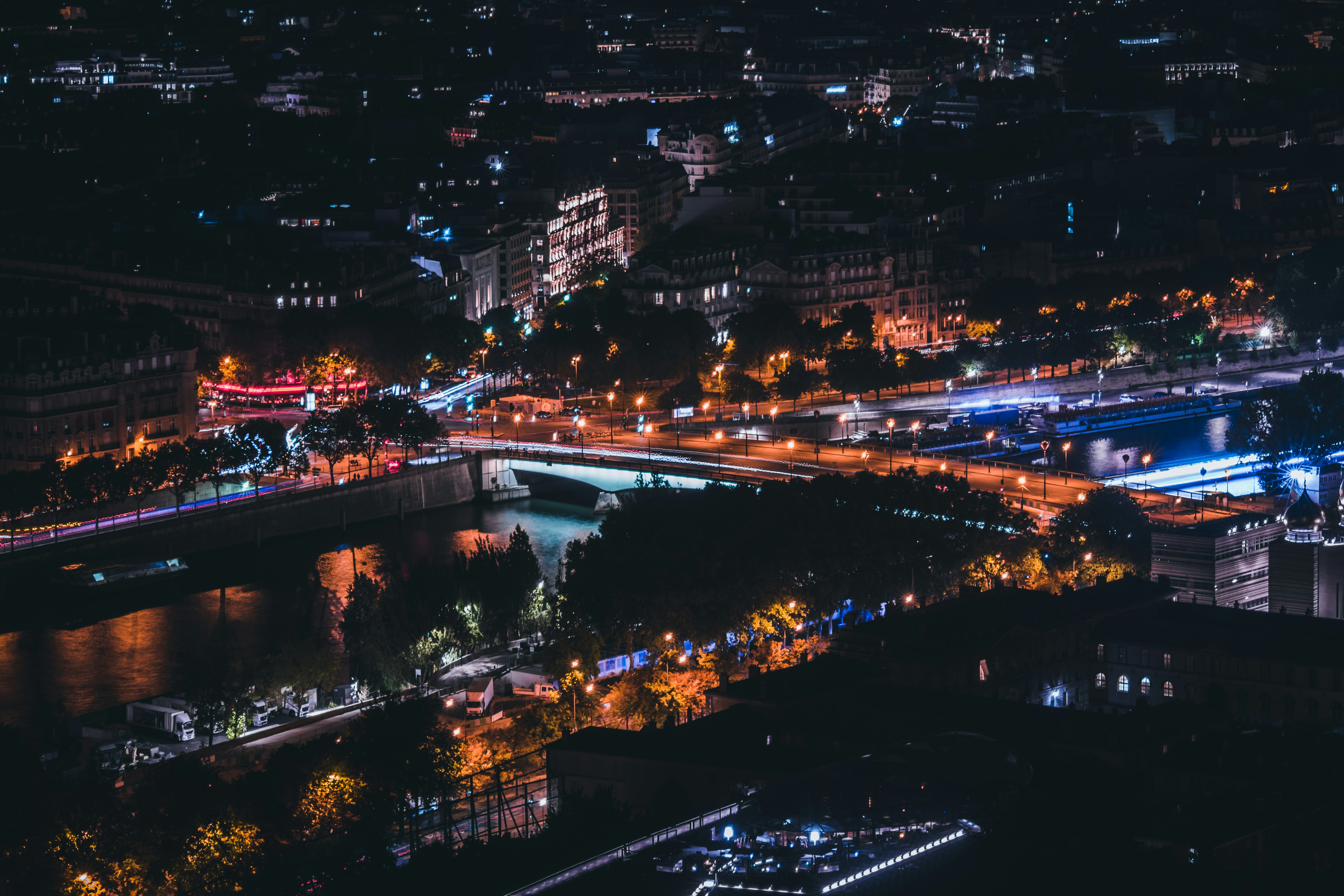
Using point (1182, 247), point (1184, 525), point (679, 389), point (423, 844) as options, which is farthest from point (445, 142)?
point (423, 844)

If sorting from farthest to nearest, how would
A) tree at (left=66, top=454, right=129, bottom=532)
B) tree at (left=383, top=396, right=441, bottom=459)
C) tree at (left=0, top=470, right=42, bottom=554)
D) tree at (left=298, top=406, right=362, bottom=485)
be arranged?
tree at (left=383, top=396, right=441, bottom=459) → tree at (left=298, top=406, right=362, bottom=485) → tree at (left=66, top=454, right=129, bottom=532) → tree at (left=0, top=470, right=42, bottom=554)

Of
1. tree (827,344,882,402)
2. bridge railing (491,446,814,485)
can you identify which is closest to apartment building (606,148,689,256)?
tree (827,344,882,402)

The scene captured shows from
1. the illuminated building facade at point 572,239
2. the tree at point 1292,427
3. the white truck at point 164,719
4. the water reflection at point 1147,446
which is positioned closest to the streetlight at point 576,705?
the white truck at point 164,719

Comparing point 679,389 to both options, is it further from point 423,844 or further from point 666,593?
point 423,844

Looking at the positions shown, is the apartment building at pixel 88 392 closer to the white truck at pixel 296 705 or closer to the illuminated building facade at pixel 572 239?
the white truck at pixel 296 705

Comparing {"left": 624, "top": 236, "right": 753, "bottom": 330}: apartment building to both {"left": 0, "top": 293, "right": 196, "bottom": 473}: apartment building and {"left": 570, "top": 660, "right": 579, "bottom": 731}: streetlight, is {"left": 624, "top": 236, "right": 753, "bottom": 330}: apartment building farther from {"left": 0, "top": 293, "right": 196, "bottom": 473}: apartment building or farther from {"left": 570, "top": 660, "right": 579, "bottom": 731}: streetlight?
{"left": 570, "top": 660, "right": 579, "bottom": 731}: streetlight

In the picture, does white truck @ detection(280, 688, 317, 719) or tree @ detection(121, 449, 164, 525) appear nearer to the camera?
white truck @ detection(280, 688, 317, 719)
